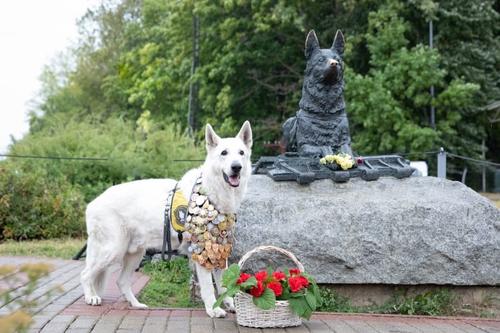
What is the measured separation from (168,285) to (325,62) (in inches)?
138

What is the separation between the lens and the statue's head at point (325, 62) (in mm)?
8734

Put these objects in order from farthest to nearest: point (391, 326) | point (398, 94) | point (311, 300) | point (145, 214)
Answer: point (398, 94)
point (145, 214)
point (391, 326)
point (311, 300)

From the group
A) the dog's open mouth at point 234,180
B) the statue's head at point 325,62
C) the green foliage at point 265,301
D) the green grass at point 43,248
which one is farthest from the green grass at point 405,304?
the green grass at point 43,248

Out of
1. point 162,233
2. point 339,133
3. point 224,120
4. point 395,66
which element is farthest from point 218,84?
point 162,233

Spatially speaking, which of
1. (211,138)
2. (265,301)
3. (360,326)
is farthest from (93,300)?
(360,326)

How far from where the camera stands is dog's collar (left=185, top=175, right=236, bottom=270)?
632 centimetres

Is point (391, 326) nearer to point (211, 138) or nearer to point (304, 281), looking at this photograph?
point (304, 281)

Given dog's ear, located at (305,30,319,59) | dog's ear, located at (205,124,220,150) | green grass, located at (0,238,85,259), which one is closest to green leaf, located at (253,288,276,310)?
dog's ear, located at (205,124,220,150)

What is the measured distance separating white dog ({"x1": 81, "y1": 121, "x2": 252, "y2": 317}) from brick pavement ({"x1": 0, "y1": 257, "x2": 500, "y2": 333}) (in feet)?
0.77

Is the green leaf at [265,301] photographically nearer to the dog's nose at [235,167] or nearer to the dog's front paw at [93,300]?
the dog's nose at [235,167]

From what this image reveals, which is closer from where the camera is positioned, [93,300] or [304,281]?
[304,281]

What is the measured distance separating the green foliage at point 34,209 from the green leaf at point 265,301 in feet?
28.9

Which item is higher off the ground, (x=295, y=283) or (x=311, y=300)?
(x=295, y=283)

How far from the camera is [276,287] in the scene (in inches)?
239
